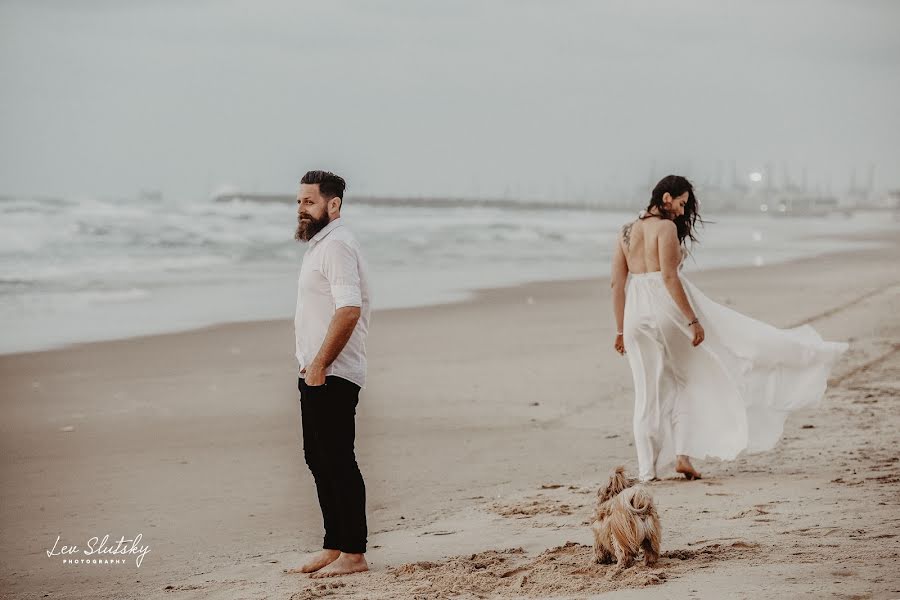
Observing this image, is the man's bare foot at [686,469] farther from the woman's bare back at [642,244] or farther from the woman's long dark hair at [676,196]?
the woman's long dark hair at [676,196]

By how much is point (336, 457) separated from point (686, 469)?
240 centimetres

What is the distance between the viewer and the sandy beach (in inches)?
169

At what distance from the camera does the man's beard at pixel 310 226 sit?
4.49 m

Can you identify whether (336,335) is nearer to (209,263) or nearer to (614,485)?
(614,485)

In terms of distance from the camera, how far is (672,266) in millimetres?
6109

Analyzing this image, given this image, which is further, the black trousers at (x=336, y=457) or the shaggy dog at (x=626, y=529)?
the black trousers at (x=336, y=457)

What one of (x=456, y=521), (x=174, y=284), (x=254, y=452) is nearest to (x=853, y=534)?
(x=456, y=521)

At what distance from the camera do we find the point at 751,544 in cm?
444

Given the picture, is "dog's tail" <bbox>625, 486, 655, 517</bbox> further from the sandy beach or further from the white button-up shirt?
the white button-up shirt

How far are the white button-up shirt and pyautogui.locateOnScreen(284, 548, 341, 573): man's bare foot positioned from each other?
76cm

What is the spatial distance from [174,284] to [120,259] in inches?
237

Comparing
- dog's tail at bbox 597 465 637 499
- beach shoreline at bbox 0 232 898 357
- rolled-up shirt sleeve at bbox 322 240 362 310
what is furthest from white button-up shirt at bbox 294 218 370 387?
beach shoreline at bbox 0 232 898 357

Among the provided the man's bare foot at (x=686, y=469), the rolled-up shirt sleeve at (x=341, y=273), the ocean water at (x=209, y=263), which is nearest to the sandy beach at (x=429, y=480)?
the man's bare foot at (x=686, y=469)

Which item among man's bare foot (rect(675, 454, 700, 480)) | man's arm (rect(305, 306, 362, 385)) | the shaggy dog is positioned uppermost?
man's arm (rect(305, 306, 362, 385))
